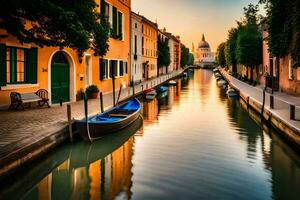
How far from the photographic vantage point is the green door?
20188mm

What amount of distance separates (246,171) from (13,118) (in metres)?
9.24

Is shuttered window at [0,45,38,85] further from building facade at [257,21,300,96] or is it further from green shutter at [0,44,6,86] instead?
building facade at [257,21,300,96]

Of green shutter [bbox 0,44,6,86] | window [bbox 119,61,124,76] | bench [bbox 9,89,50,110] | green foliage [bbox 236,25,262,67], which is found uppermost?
green foliage [bbox 236,25,262,67]

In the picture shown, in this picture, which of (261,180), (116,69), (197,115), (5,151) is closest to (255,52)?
(116,69)

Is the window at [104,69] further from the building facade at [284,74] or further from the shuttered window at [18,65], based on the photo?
the building facade at [284,74]

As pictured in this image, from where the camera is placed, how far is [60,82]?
2088cm

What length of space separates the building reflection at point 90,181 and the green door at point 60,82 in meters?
8.70

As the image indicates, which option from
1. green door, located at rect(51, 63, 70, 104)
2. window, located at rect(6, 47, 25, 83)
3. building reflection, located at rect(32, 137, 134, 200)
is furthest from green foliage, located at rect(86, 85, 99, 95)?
building reflection, located at rect(32, 137, 134, 200)

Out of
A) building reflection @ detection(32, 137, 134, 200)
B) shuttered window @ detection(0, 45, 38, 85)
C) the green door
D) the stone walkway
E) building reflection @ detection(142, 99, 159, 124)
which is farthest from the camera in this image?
building reflection @ detection(142, 99, 159, 124)

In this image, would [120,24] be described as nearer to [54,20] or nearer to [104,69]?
[104,69]

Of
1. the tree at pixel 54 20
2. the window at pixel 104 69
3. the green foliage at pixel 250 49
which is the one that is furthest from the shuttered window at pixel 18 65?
the green foliage at pixel 250 49

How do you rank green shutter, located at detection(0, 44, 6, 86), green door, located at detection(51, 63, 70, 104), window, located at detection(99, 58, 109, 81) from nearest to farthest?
1. green shutter, located at detection(0, 44, 6, 86)
2. green door, located at detection(51, 63, 70, 104)
3. window, located at detection(99, 58, 109, 81)

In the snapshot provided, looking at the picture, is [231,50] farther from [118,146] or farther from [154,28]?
[118,146]

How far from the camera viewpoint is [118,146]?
1450 centimetres
